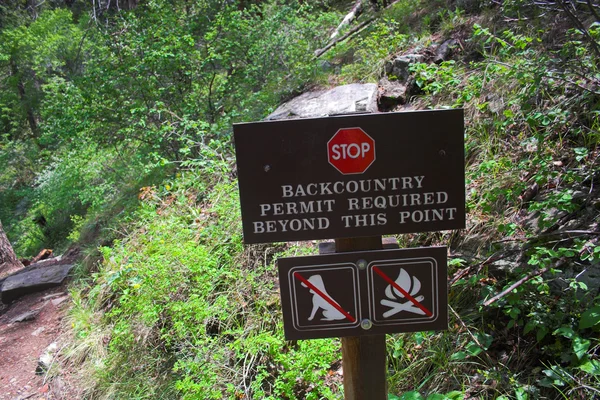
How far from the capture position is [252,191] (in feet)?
6.30

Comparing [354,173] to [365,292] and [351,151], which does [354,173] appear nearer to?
[351,151]

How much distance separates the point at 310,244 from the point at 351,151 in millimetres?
2501

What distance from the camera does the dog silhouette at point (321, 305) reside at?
1.97m

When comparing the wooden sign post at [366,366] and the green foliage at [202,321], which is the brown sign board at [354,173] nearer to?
the wooden sign post at [366,366]

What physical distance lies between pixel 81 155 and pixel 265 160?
876 centimetres

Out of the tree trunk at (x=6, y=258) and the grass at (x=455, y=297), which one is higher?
the grass at (x=455, y=297)

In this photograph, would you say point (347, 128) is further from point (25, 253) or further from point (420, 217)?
point (25, 253)

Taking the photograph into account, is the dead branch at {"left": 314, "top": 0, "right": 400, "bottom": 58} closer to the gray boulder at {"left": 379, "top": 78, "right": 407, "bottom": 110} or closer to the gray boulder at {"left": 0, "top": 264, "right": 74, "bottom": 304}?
the gray boulder at {"left": 379, "top": 78, "right": 407, "bottom": 110}

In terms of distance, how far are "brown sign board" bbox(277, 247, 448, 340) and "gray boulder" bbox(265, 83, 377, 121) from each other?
155 inches

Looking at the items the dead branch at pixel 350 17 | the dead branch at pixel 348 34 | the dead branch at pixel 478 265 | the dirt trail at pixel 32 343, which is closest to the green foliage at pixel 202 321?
the dirt trail at pixel 32 343

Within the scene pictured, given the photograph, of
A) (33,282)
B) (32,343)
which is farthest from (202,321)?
(33,282)

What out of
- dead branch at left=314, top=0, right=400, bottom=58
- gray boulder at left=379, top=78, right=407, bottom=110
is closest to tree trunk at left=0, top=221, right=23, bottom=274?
dead branch at left=314, top=0, right=400, bottom=58

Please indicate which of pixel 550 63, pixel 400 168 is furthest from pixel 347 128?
pixel 550 63

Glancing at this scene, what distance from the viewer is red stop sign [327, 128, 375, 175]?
73.8 inches
